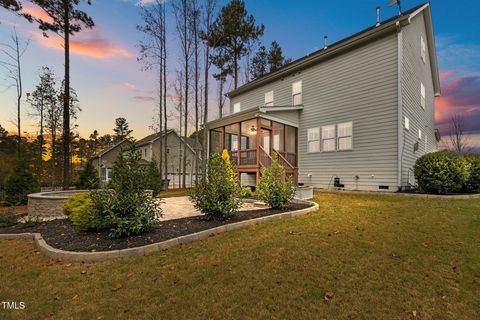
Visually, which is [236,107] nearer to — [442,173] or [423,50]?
[423,50]

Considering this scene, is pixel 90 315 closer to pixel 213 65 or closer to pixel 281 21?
pixel 281 21

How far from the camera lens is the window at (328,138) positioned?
533 inches

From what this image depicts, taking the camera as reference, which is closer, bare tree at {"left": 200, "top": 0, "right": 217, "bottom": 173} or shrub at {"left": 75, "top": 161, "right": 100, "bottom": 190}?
shrub at {"left": 75, "top": 161, "right": 100, "bottom": 190}

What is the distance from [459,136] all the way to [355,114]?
68.9ft

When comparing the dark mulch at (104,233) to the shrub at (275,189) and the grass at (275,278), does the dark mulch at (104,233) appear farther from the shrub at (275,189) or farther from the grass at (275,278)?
the shrub at (275,189)

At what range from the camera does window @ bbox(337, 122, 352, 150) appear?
1278 cm

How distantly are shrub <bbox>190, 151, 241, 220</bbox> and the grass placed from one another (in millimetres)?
1196

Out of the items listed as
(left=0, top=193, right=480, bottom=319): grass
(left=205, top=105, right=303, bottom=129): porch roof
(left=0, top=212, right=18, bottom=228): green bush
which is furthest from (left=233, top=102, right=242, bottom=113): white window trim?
(left=0, top=193, right=480, bottom=319): grass

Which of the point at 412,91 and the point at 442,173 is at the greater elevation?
the point at 412,91

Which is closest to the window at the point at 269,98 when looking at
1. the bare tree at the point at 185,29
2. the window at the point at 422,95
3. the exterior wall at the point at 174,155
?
the bare tree at the point at 185,29

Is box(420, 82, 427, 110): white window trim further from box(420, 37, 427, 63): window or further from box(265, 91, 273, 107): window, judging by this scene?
box(265, 91, 273, 107): window

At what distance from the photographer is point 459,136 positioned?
25391 millimetres

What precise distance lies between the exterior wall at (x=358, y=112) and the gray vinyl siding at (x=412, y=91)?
0.66 metres

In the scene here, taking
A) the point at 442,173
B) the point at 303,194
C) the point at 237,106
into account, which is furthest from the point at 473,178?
the point at 237,106
